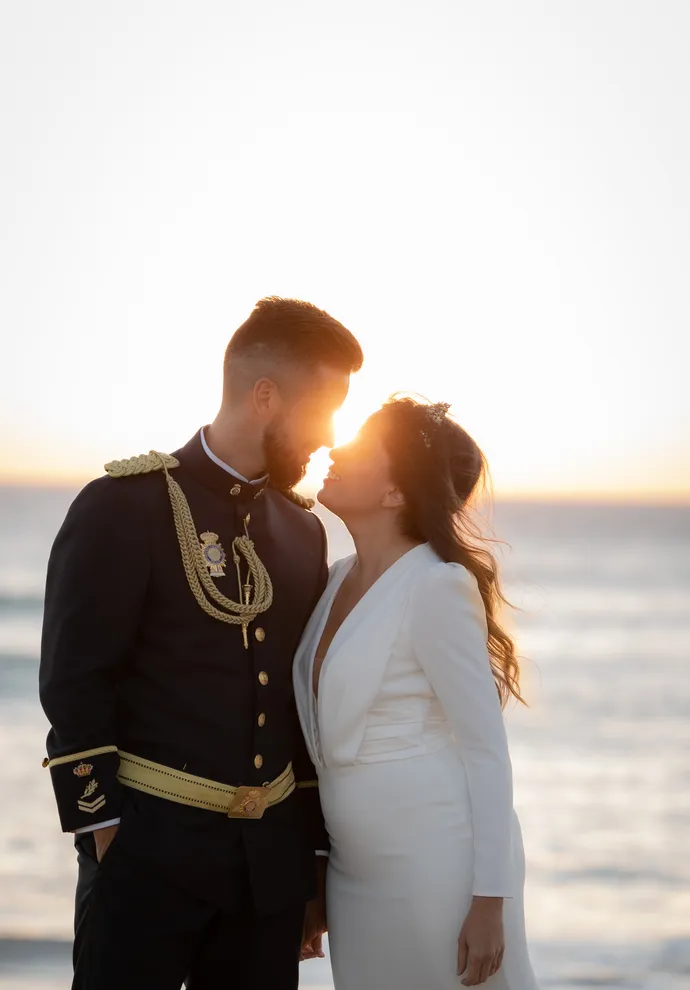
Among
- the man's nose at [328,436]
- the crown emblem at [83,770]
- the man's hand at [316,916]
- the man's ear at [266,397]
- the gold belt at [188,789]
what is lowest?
the man's hand at [316,916]

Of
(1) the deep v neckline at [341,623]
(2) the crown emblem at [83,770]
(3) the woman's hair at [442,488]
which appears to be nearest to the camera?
(2) the crown emblem at [83,770]

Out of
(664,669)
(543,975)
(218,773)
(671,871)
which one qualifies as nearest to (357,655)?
(218,773)

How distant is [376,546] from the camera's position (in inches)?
119

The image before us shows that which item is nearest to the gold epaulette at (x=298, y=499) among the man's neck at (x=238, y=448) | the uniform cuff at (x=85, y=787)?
the man's neck at (x=238, y=448)

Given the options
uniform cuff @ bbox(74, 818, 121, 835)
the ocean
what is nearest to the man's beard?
uniform cuff @ bbox(74, 818, 121, 835)

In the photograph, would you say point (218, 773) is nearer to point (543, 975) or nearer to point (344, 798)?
point (344, 798)

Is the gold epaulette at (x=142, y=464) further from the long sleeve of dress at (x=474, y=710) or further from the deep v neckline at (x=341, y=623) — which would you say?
the long sleeve of dress at (x=474, y=710)

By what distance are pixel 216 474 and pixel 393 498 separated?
1.68 feet

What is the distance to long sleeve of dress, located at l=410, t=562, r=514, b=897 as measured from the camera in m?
2.67

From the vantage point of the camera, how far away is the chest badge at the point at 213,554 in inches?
105

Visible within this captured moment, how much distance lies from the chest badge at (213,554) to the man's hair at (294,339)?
41cm

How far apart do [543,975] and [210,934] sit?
273 centimetres

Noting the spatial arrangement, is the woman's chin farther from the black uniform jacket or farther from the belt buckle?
the belt buckle

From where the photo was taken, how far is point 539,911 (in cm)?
575
